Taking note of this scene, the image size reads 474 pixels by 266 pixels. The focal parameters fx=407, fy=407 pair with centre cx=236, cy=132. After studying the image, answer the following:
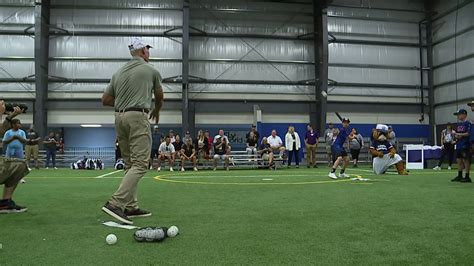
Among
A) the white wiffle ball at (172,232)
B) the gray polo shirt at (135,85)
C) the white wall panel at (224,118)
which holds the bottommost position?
the white wiffle ball at (172,232)

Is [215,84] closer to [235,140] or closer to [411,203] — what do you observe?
[235,140]

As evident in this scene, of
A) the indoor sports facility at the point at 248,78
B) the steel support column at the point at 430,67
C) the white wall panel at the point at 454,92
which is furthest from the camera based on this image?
the steel support column at the point at 430,67

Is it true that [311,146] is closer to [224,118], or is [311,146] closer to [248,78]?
[224,118]

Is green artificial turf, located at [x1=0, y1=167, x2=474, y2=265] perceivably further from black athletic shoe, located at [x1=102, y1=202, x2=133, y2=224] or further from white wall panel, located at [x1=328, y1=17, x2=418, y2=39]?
white wall panel, located at [x1=328, y1=17, x2=418, y2=39]

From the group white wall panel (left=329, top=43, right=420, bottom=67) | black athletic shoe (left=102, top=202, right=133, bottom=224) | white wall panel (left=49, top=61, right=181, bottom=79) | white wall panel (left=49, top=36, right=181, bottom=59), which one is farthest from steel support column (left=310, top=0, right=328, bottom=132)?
black athletic shoe (left=102, top=202, right=133, bottom=224)

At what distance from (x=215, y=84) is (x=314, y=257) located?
22.6 m

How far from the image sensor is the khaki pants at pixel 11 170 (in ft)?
18.5

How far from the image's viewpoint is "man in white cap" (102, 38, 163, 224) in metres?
5.01

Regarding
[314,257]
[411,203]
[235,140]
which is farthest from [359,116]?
[314,257]

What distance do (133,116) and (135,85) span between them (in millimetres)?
406

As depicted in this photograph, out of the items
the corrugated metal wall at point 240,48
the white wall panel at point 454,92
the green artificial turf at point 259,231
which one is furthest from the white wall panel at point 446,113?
the green artificial turf at point 259,231

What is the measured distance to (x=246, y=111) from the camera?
83.8 ft

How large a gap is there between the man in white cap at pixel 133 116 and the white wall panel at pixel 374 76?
22390 mm

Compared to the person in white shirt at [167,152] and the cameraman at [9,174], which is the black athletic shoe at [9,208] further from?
the person in white shirt at [167,152]
